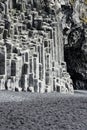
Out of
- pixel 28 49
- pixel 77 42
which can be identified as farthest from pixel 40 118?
pixel 77 42

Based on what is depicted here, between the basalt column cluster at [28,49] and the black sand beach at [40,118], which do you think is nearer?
the black sand beach at [40,118]

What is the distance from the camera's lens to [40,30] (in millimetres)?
41156

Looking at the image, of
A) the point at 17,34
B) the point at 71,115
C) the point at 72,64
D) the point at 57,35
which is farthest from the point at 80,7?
the point at 71,115

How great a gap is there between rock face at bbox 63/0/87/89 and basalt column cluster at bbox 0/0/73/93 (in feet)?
26.6

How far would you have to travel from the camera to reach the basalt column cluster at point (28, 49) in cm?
2827

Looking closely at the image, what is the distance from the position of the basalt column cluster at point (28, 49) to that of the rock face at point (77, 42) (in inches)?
319

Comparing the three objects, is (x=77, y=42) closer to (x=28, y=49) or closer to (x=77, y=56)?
(x=77, y=56)

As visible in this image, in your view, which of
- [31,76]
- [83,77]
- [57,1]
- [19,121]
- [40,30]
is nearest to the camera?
[19,121]

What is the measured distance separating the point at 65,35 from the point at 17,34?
22.8 metres

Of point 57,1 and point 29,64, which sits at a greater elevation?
point 57,1

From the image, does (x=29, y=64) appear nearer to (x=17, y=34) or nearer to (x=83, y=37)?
(x=17, y=34)

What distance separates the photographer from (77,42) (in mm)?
57875

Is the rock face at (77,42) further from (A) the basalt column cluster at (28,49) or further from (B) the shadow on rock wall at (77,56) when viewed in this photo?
(A) the basalt column cluster at (28,49)

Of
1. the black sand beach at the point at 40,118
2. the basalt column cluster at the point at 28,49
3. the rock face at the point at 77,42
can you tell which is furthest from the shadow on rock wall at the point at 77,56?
the black sand beach at the point at 40,118
